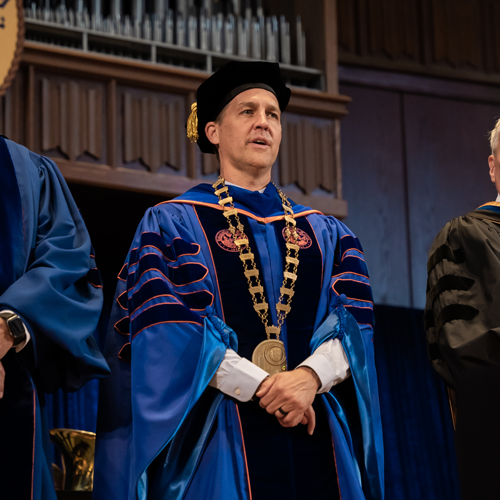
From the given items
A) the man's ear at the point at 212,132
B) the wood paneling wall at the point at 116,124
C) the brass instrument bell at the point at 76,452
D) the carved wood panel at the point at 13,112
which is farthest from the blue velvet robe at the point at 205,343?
the carved wood panel at the point at 13,112

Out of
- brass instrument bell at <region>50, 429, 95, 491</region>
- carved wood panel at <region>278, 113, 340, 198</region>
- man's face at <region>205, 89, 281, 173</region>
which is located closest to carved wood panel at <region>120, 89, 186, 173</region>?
carved wood panel at <region>278, 113, 340, 198</region>

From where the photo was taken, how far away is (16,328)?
2.69 metres

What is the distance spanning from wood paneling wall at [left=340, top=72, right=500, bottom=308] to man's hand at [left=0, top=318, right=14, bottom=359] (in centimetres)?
463

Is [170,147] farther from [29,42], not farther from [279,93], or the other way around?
[279,93]

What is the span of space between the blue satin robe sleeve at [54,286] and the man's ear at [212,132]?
614 millimetres

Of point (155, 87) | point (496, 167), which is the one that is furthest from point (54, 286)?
point (155, 87)

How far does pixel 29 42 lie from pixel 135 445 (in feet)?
12.3

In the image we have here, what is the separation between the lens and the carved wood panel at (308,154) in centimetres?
625

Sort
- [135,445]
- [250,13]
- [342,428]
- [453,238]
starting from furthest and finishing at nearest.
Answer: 1. [250,13]
2. [453,238]
3. [342,428]
4. [135,445]

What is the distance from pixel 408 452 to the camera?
6387 mm

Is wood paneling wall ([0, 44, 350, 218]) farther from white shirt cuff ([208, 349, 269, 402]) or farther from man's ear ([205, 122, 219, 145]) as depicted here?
white shirt cuff ([208, 349, 269, 402])

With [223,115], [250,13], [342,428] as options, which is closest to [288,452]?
[342,428]

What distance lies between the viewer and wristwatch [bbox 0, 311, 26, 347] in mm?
2678

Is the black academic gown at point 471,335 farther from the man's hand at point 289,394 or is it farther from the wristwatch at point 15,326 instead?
the wristwatch at point 15,326
